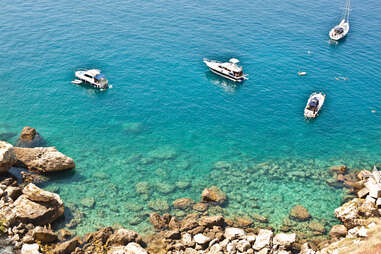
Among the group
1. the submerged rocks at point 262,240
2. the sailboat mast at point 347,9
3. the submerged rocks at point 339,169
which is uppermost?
the sailboat mast at point 347,9

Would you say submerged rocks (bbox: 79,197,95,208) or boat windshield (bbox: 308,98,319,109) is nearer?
submerged rocks (bbox: 79,197,95,208)

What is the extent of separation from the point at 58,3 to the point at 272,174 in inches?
3822

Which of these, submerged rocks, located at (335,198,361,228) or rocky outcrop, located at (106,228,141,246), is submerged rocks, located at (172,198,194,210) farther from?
submerged rocks, located at (335,198,361,228)

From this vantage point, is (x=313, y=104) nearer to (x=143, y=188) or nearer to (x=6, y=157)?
(x=143, y=188)

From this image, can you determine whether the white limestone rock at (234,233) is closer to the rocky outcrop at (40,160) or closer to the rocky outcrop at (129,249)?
the rocky outcrop at (129,249)

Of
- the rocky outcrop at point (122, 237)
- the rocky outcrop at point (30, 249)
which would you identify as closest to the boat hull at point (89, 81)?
the rocky outcrop at point (122, 237)

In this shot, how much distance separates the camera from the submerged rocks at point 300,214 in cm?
4618

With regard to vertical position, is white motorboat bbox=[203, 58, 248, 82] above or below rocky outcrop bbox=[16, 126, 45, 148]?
above

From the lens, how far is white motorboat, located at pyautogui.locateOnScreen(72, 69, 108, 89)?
7362 cm

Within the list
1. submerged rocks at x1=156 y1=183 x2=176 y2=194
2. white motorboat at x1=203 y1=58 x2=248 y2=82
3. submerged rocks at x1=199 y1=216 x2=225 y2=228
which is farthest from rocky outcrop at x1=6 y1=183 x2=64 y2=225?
white motorboat at x1=203 y1=58 x2=248 y2=82

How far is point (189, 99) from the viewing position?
73.7 metres

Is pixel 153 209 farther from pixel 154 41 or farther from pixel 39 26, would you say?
pixel 39 26

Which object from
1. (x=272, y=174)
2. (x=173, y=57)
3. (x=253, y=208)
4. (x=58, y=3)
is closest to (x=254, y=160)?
(x=272, y=174)

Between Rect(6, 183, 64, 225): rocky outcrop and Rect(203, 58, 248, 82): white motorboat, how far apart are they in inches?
2037
